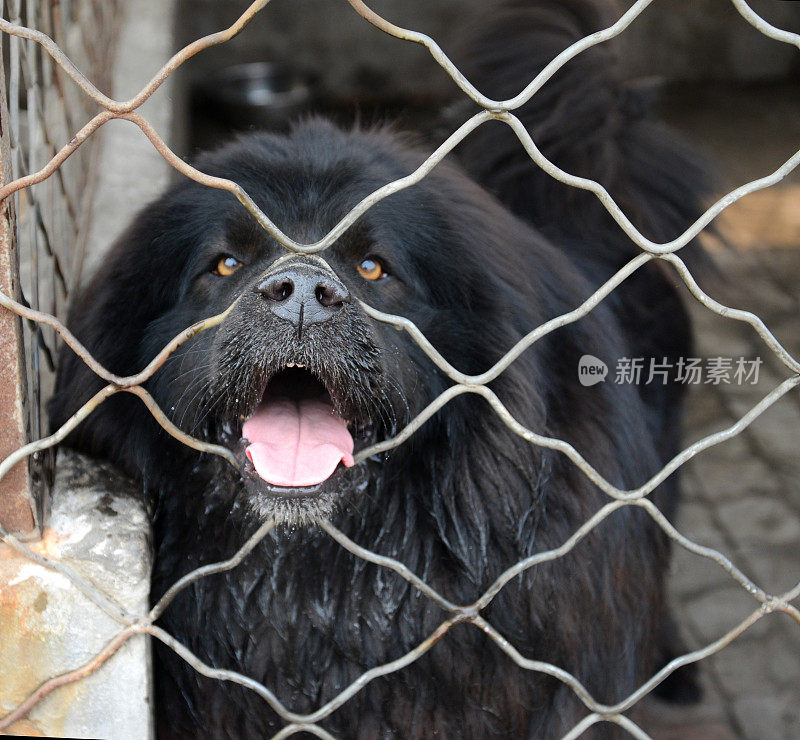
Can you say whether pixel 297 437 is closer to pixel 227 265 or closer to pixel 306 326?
pixel 306 326

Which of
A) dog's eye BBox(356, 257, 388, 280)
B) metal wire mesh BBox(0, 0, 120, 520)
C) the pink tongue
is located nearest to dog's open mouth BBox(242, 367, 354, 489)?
the pink tongue

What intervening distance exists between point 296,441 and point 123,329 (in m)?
0.49

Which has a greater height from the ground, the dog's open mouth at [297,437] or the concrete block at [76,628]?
the dog's open mouth at [297,437]

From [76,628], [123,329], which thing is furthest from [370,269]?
[76,628]

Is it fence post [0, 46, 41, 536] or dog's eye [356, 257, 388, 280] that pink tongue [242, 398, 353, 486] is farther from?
fence post [0, 46, 41, 536]

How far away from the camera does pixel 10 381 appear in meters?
1.47

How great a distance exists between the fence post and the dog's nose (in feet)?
1.24

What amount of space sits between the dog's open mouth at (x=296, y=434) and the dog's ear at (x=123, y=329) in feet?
0.89

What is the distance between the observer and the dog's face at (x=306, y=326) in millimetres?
1690

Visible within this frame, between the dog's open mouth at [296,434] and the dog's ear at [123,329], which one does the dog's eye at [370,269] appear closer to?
the dog's open mouth at [296,434]

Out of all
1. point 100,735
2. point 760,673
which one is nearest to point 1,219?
point 100,735

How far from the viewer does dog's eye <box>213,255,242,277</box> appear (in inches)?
75.7

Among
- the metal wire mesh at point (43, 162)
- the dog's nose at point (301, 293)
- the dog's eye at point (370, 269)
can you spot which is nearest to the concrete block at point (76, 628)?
the metal wire mesh at point (43, 162)

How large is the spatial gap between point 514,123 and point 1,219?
2.46 feet
